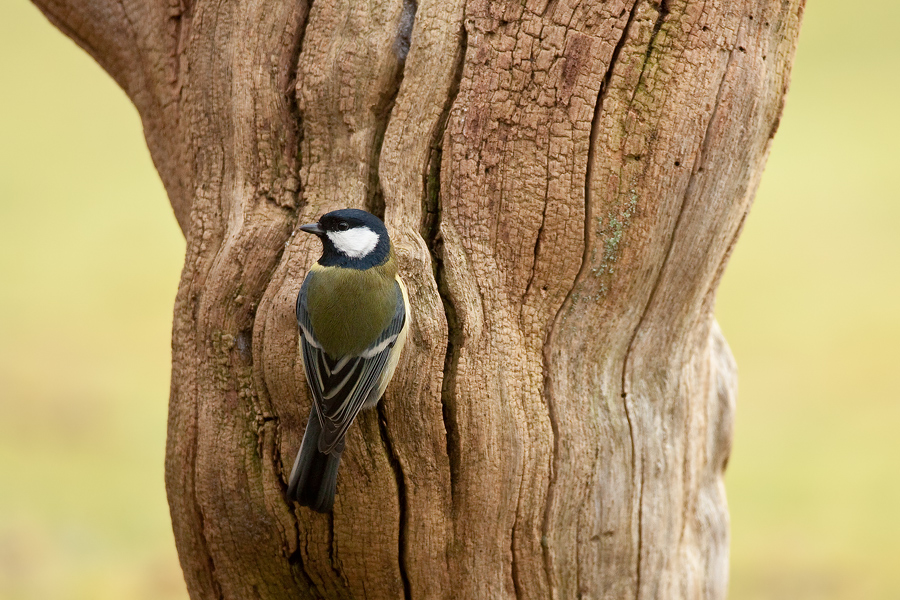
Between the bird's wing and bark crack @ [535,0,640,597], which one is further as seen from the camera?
bark crack @ [535,0,640,597]

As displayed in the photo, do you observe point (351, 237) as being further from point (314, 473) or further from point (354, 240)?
point (314, 473)

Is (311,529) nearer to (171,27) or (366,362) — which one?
(366,362)

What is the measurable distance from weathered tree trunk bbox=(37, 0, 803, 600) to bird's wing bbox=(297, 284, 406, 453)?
5 cm

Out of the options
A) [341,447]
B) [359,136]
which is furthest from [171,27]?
[341,447]

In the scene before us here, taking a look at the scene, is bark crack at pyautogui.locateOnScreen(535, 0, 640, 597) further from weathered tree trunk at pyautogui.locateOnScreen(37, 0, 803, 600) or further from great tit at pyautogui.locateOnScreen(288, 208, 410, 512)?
great tit at pyautogui.locateOnScreen(288, 208, 410, 512)

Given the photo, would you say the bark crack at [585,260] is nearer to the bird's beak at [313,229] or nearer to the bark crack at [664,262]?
the bark crack at [664,262]

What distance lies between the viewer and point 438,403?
1884 millimetres

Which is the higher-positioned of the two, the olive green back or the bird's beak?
the bird's beak

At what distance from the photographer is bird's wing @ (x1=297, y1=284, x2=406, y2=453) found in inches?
69.0

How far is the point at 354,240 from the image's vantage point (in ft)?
6.27

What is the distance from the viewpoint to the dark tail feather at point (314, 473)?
71.2 inches

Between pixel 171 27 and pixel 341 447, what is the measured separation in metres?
1.37

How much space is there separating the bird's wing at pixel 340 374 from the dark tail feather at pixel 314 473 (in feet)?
0.15

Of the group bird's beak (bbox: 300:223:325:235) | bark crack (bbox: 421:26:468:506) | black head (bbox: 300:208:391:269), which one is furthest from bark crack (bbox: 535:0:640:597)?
bird's beak (bbox: 300:223:325:235)
